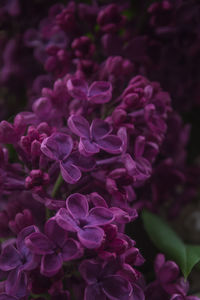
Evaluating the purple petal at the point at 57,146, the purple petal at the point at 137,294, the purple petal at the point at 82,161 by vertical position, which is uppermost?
the purple petal at the point at 57,146

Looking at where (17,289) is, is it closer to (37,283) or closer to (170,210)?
(37,283)

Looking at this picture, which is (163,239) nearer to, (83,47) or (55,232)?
(55,232)

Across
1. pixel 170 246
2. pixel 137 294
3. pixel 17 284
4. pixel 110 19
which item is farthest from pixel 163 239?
pixel 110 19

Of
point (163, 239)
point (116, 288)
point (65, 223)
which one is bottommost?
point (163, 239)

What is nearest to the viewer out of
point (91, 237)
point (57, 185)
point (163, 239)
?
point (91, 237)

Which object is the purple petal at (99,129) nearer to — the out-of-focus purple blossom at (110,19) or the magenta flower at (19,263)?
the magenta flower at (19,263)

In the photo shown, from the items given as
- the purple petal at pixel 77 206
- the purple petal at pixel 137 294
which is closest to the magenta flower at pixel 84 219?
the purple petal at pixel 77 206

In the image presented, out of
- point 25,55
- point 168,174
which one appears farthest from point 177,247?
point 25,55
